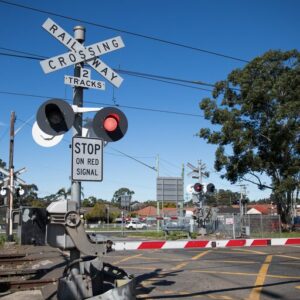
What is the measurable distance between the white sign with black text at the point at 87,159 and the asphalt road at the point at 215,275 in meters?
2.77

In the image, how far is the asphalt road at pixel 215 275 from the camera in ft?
31.0

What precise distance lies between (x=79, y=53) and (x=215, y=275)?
666 centimetres

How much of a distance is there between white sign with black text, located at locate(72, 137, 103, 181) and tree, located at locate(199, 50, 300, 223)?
30886mm

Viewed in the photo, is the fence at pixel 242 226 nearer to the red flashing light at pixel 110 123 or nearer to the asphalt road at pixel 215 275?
the asphalt road at pixel 215 275

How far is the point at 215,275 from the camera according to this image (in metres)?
12.0

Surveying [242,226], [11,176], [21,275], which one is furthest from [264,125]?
[21,275]

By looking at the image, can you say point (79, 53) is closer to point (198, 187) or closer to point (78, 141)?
point (78, 141)

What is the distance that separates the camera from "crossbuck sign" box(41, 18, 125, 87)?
779 centimetres

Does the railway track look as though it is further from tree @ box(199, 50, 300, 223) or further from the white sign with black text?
tree @ box(199, 50, 300, 223)

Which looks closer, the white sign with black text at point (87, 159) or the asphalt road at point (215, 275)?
Result: the white sign with black text at point (87, 159)

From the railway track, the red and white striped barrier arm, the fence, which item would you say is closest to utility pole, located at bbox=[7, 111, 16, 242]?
the railway track

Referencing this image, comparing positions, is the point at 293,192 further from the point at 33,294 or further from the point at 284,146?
the point at 33,294

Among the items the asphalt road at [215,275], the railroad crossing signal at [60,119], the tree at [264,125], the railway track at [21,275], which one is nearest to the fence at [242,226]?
the tree at [264,125]

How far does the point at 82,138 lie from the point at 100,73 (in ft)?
3.99
